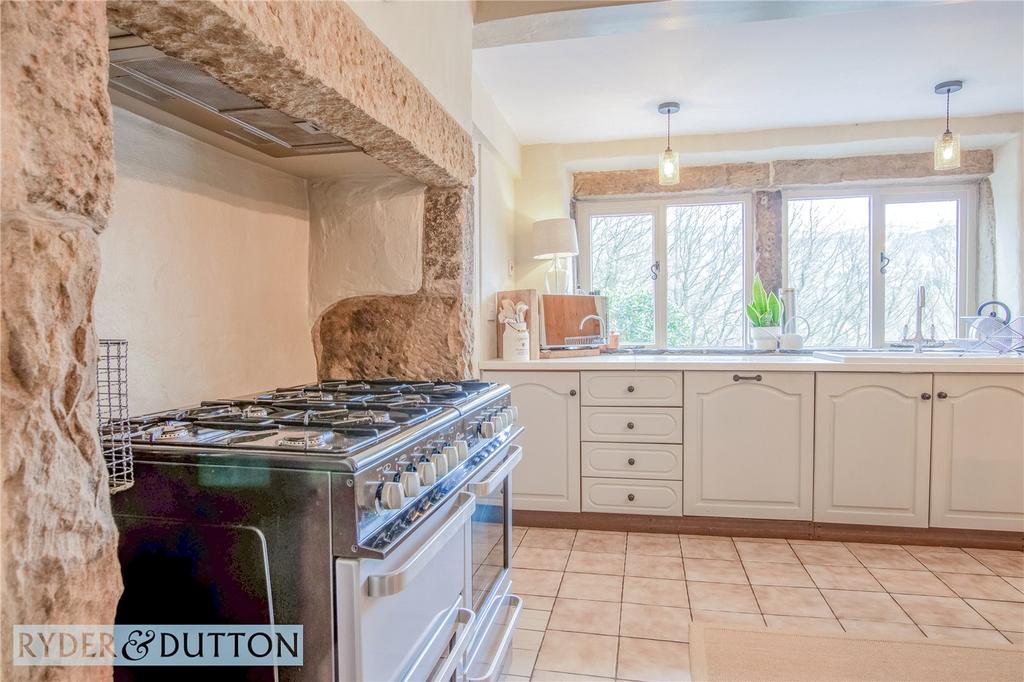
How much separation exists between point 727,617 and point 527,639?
699 millimetres

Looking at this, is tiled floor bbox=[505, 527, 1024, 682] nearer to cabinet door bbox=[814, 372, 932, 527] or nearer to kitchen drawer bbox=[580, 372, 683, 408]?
cabinet door bbox=[814, 372, 932, 527]

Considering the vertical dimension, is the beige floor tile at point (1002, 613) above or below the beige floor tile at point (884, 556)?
below

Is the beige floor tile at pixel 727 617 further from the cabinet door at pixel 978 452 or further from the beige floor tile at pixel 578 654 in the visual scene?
the cabinet door at pixel 978 452

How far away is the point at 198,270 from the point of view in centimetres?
139

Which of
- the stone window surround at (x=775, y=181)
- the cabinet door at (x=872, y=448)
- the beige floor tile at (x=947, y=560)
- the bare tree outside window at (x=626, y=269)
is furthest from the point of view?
the bare tree outside window at (x=626, y=269)

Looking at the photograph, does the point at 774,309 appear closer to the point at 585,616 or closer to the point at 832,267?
the point at 832,267

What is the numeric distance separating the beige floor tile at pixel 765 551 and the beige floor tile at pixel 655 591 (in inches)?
18.2

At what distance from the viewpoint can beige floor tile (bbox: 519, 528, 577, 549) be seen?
108 inches

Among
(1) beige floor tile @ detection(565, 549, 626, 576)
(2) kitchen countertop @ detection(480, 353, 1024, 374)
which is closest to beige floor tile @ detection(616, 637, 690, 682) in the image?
(1) beige floor tile @ detection(565, 549, 626, 576)

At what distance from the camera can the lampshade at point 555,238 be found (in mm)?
3402

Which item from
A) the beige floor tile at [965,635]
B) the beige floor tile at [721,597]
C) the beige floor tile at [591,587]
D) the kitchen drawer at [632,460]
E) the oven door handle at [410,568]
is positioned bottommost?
the beige floor tile at [591,587]

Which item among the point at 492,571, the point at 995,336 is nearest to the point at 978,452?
the point at 995,336

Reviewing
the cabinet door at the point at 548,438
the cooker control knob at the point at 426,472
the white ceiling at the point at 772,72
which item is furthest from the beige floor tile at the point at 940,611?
the white ceiling at the point at 772,72

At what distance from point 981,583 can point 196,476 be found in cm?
280
